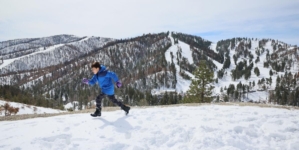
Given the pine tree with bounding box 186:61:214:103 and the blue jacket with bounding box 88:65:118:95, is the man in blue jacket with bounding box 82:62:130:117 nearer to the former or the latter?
the blue jacket with bounding box 88:65:118:95

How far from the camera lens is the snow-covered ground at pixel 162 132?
684 cm

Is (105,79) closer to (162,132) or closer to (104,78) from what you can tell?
(104,78)

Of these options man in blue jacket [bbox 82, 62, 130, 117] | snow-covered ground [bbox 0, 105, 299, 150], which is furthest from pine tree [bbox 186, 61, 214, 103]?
man in blue jacket [bbox 82, 62, 130, 117]

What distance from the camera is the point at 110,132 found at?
7930 millimetres

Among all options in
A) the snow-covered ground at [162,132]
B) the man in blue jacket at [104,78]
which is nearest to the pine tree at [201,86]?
the snow-covered ground at [162,132]

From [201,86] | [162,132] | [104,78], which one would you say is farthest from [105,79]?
[201,86]

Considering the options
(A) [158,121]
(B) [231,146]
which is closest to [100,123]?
(A) [158,121]

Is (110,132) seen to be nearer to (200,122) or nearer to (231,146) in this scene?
(200,122)

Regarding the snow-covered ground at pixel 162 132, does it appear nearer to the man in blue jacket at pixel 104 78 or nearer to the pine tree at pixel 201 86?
the man in blue jacket at pixel 104 78

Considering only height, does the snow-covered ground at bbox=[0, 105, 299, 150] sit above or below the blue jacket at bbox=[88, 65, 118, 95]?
below

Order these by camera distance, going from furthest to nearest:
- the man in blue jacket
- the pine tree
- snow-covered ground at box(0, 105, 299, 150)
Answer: the pine tree < the man in blue jacket < snow-covered ground at box(0, 105, 299, 150)

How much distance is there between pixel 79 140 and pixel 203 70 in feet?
95.8

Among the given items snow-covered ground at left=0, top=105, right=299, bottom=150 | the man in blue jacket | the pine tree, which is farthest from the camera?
the pine tree

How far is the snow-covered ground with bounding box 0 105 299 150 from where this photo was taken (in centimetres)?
684
